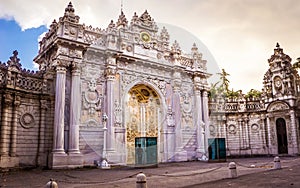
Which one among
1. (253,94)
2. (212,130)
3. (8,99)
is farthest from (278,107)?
(8,99)

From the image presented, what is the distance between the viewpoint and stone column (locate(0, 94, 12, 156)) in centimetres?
1661

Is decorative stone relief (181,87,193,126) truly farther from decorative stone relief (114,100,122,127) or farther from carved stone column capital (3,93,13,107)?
carved stone column capital (3,93,13,107)

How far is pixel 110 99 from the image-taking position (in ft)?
71.2

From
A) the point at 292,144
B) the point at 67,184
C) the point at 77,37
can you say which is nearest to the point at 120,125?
the point at 77,37

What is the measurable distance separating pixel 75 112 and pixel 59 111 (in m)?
1.17

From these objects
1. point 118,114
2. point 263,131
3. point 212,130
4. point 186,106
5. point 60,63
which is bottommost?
point 263,131

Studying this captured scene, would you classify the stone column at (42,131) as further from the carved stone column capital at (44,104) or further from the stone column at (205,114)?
the stone column at (205,114)

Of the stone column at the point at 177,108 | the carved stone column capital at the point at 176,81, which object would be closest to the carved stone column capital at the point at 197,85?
the carved stone column capital at the point at 176,81

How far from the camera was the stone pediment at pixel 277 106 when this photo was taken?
30719 mm

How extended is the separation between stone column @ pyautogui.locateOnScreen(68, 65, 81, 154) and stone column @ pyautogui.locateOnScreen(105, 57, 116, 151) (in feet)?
7.98

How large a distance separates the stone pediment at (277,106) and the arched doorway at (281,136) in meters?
1.21

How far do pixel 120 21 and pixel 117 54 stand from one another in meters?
3.65

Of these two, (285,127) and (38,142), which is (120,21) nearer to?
(38,142)

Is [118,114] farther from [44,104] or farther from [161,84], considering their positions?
[161,84]
